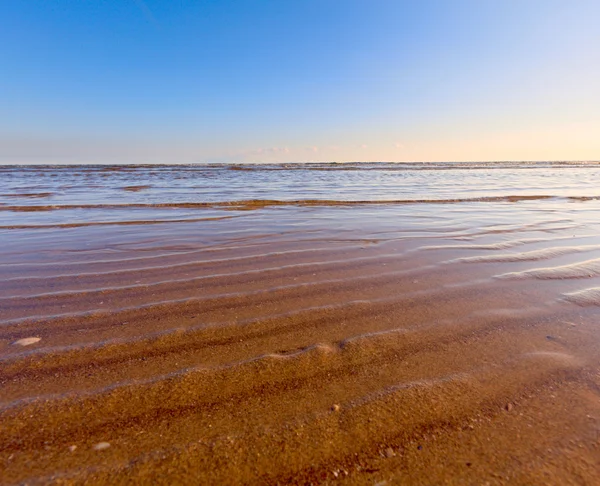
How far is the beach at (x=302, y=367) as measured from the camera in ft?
4.57

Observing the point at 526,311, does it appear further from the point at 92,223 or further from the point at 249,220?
the point at 92,223

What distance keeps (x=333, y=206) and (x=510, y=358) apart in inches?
323

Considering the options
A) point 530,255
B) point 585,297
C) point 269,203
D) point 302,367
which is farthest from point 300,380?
point 269,203

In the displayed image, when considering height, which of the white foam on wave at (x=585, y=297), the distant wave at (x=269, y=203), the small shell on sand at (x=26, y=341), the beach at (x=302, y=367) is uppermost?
the distant wave at (x=269, y=203)

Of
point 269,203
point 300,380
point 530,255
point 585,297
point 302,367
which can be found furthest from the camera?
point 269,203

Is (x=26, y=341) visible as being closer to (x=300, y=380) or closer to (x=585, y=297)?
(x=300, y=380)

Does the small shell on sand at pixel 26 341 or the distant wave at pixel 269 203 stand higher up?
the distant wave at pixel 269 203

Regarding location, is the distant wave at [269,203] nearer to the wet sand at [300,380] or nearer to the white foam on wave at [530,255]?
the white foam on wave at [530,255]

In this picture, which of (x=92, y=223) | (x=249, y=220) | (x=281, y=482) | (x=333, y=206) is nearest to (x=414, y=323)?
(x=281, y=482)

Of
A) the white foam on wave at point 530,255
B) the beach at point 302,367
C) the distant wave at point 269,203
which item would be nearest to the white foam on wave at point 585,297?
the beach at point 302,367

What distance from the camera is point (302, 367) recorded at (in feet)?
6.67

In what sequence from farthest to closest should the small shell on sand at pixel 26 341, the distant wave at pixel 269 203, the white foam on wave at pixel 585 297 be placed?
1. the distant wave at pixel 269 203
2. the white foam on wave at pixel 585 297
3. the small shell on sand at pixel 26 341

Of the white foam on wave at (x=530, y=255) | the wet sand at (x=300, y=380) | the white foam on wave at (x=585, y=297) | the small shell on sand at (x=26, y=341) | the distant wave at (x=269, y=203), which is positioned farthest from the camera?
the distant wave at (x=269, y=203)

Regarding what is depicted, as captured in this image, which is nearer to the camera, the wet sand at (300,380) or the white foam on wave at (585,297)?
the wet sand at (300,380)
